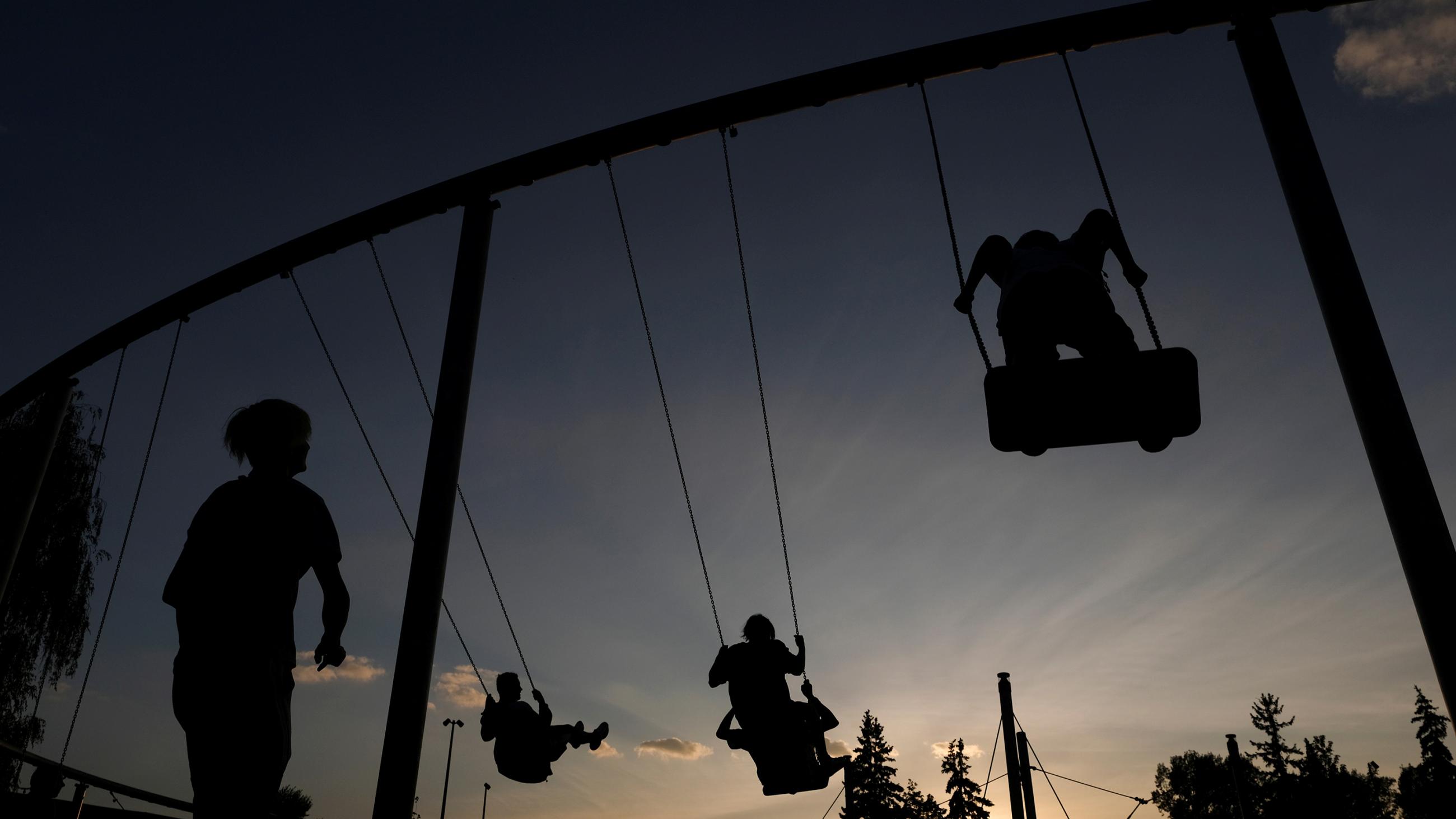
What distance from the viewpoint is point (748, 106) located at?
21.0 feet

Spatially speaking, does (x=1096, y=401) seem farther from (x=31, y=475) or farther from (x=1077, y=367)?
(x=31, y=475)

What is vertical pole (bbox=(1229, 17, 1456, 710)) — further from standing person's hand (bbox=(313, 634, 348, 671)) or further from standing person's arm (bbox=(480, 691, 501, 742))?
standing person's arm (bbox=(480, 691, 501, 742))

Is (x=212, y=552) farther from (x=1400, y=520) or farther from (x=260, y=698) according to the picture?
(x=1400, y=520)

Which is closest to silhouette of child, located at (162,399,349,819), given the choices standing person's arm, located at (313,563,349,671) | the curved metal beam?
standing person's arm, located at (313,563,349,671)

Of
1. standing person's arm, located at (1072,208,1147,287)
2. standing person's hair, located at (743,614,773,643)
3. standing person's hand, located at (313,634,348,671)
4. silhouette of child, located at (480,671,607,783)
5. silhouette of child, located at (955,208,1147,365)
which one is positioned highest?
standing person's arm, located at (1072,208,1147,287)

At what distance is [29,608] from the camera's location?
47.5 ft

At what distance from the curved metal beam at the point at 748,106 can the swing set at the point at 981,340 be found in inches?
0.5

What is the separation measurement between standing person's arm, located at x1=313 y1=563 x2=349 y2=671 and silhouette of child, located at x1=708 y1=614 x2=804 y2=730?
465cm

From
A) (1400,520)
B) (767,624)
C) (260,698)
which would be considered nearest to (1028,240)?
(1400,520)

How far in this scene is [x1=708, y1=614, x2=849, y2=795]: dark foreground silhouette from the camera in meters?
6.86

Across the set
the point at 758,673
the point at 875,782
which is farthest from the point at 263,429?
the point at 875,782

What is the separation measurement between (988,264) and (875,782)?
188 ft

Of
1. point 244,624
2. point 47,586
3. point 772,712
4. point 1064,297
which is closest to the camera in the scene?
point 244,624

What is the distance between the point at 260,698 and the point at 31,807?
2978 millimetres
